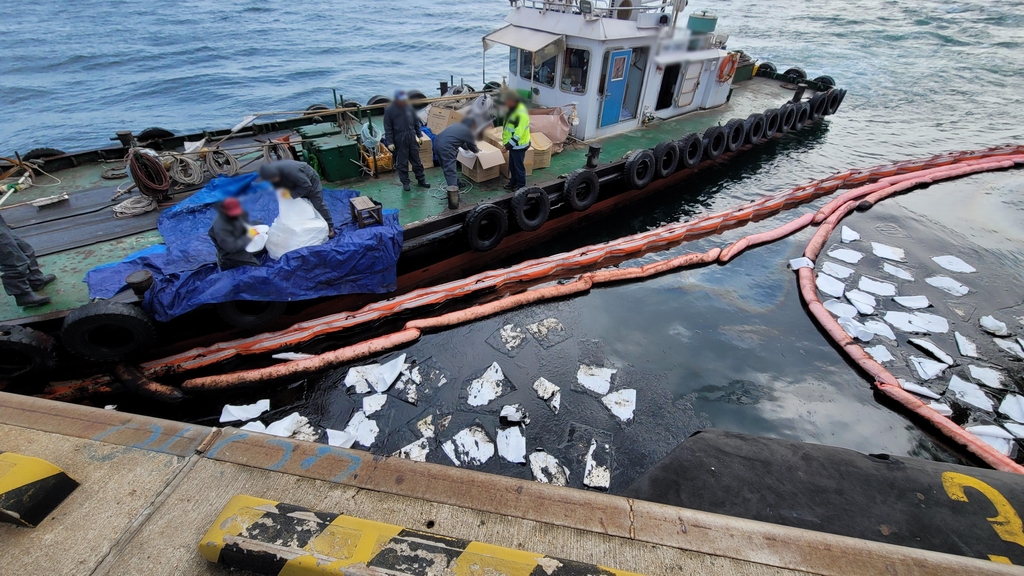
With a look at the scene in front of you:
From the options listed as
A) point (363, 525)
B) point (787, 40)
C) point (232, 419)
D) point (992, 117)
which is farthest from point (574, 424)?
point (787, 40)

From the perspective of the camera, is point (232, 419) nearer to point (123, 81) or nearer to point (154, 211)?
point (154, 211)

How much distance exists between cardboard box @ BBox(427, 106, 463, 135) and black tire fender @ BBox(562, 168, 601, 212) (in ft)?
7.27

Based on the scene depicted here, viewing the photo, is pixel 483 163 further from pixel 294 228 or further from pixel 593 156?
pixel 294 228

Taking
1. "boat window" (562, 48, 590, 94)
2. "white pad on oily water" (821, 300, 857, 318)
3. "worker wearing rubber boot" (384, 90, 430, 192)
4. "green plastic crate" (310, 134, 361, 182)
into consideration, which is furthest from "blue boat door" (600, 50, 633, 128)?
"white pad on oily water" (821, 300, 857, 318)

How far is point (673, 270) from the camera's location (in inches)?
303

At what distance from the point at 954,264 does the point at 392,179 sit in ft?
34.9

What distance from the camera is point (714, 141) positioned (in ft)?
32.3

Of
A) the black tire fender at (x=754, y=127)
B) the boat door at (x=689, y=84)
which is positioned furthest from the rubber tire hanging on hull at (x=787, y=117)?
the boat door at (x=689, y=84)

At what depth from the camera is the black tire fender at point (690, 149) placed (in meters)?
9.17

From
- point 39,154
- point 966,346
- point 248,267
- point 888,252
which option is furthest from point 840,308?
point 39,154

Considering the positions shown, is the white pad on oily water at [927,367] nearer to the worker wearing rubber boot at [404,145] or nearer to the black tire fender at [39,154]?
the worker wearing rubber boot at [404,145]

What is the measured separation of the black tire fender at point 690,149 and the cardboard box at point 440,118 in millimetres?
4888

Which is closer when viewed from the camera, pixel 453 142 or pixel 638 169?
pixel 453 142

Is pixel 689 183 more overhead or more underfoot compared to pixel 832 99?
more underfoot
